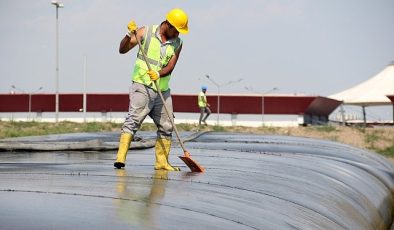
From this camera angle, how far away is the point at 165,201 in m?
5.20

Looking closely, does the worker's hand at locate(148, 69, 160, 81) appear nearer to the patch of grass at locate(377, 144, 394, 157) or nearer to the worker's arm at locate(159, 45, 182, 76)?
the worker's arm at locate(159, 45, 182, 76)

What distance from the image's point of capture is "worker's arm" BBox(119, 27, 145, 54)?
737cm

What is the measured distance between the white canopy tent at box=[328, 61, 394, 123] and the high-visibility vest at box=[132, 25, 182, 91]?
52.7 metres

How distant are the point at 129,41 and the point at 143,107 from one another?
1.86ft

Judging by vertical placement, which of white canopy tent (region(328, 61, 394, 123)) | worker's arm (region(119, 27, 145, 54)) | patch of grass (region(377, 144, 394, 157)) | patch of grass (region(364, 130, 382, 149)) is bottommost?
patch of grass (region(377, 144, 394, 157))

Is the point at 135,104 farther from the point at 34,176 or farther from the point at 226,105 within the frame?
the point at 226,105

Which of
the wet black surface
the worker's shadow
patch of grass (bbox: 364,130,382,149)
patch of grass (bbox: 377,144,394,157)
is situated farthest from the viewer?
patch of grass (bbox: 364,130,382,149)

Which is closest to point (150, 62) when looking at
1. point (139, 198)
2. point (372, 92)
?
point (139, 198)

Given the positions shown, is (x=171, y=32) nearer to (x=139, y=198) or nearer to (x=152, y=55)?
(x=152, y=55)

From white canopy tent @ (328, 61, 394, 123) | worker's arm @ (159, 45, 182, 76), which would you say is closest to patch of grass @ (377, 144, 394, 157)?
worker's arm @ (159, 45, 182, 76)

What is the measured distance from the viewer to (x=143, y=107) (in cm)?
753

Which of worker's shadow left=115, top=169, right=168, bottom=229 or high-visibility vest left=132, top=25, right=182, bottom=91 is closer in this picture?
worker's shadow left=115, top=169, right=168, bottom=229

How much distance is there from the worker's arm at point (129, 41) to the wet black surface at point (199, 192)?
1.01 m

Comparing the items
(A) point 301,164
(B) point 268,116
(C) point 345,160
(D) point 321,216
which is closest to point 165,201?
(D) point 321,216
